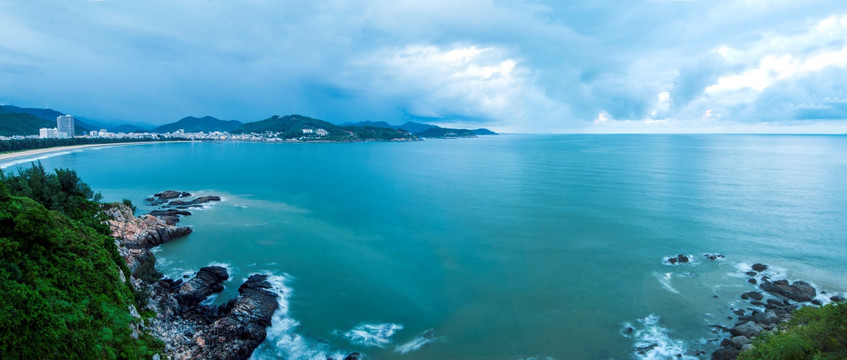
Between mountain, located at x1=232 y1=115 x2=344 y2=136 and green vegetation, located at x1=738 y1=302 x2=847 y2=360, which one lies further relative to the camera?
mountain, located at x1=232 y1=115 x2=344 y2=136

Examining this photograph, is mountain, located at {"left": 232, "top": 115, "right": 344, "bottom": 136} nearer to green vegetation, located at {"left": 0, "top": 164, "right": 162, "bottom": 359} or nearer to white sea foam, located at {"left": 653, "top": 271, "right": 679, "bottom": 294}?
white sea foam, located at {"left": 653, "top": 271, "right": 679, "bottom": 294}

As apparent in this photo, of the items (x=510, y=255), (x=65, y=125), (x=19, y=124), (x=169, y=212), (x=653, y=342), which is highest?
(x=65, y=125)

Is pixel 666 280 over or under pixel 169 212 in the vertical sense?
under

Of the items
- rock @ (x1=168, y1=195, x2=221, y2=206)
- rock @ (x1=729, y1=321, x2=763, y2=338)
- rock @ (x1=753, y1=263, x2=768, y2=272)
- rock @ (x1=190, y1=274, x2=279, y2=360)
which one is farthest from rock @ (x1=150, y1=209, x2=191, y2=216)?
rock @ (x1=753, y1=263, x2=768, y2=272)

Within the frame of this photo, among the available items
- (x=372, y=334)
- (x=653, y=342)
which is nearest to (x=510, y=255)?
(x=653, y=342)

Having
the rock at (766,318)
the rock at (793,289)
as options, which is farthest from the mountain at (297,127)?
the rock at (766,318)

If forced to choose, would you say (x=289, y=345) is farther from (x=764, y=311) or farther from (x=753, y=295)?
(x=753, y=295)

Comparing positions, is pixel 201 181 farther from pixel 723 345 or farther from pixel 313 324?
pixel 723 345

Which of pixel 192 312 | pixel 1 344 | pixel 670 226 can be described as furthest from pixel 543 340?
pixel 670 226
